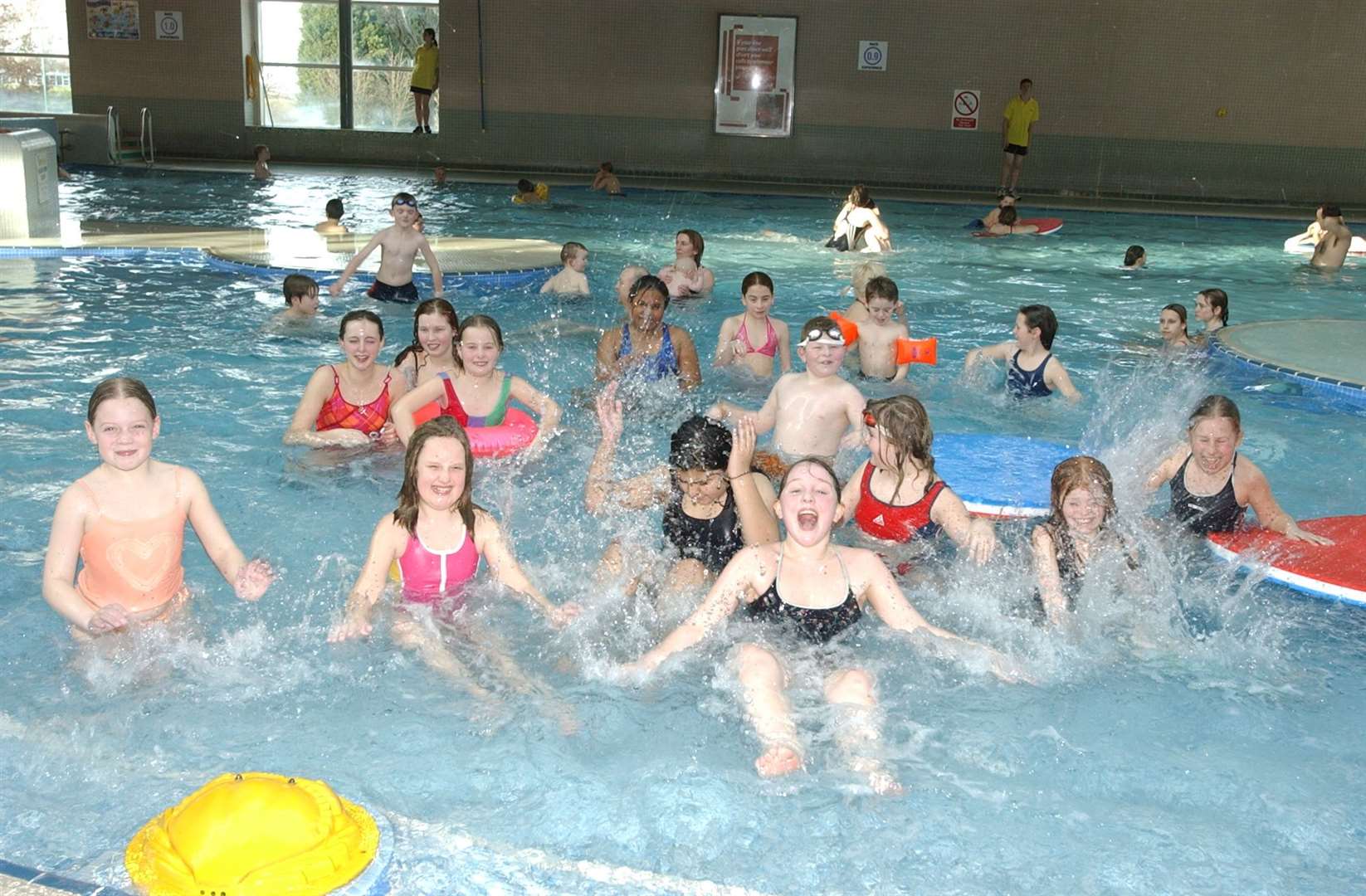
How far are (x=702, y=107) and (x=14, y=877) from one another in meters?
20.9

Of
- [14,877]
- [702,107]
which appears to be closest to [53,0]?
[702,107]

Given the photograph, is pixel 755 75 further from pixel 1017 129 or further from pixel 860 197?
pixel 860 197

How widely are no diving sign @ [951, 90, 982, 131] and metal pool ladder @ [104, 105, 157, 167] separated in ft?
42.8

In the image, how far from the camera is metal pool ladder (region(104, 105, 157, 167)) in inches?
830

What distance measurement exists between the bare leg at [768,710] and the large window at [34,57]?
23.2 m

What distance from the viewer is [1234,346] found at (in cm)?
942

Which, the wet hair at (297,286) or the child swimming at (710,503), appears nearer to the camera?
the child swimming at (710,503)

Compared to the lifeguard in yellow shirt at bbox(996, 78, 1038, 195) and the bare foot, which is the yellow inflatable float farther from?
the lifeguard in yellow shirt at bbox(996, 78, 1038, 195)

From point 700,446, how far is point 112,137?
63.7 feet

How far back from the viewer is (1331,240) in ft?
47.6

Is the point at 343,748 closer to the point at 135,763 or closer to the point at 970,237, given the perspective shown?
the point at 135,763

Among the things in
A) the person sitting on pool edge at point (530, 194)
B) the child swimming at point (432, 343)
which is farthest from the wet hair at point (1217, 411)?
the person sitting on pool edge at point (530, 194)

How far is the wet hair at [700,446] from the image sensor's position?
179 inches

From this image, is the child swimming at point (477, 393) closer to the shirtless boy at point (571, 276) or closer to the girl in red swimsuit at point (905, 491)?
the girl in red swimsuit at point (905, 491)
